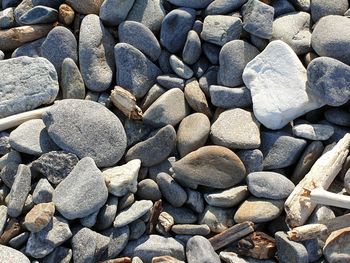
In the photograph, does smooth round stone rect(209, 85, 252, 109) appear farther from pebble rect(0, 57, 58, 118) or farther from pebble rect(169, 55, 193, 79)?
pebble rect(0, 57, 58, 118)

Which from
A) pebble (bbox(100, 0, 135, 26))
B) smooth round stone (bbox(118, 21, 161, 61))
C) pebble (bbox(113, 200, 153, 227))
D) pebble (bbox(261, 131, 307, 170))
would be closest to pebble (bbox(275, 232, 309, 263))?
pebble (bbox(261, 131, 307, 170))

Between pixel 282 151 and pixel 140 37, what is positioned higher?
pixel 140 37

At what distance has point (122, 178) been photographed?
2248 mm

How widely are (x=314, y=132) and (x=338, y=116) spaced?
0.52 ft

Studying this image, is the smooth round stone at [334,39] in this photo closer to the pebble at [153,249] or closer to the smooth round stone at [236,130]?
the smooth round stone at [236,130]

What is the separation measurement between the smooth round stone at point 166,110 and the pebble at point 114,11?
1.61ft

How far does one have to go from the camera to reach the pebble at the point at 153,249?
2.22 m

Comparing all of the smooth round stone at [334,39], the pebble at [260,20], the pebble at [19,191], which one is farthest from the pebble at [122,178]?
the smooth round stone at [334,39]

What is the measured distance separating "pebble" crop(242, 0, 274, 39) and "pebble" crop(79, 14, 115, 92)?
0.72 m

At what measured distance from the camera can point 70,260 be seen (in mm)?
2168

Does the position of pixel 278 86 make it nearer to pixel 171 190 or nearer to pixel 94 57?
pixel 171 190

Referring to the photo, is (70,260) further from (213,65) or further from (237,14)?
(237,14)

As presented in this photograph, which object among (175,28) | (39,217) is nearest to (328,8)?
(175,28)

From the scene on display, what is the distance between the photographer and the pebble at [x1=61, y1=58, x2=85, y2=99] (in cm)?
249
